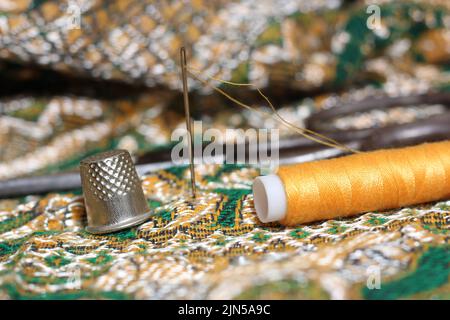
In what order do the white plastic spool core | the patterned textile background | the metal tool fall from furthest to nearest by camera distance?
the metal tool < the white plastic spool core < the patterned textile background

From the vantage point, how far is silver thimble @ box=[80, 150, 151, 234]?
3.64 feet

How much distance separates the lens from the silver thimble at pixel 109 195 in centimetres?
111

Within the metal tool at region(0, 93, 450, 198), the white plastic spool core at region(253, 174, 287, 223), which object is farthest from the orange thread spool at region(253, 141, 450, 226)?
the metal tool at region(0, 93, 450, 198)

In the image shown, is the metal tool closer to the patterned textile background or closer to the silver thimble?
the patterned textile background

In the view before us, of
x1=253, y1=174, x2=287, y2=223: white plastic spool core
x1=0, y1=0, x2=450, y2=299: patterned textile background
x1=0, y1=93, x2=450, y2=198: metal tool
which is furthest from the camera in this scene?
x1=0, y1=93, x2=450, y2=198: metal tool

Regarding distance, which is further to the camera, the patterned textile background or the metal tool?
the metal tool

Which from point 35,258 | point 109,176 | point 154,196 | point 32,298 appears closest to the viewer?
point 32,298

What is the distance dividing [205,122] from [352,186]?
2.80ft

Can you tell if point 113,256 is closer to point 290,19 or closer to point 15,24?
point 15,24

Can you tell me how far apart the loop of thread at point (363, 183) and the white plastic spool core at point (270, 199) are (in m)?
0.01

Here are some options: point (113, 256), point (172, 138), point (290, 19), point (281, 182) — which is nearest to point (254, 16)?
point (290, 19)

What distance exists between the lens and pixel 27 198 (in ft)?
4.59

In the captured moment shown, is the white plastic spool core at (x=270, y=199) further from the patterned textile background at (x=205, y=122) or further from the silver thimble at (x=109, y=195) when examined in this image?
the silver thimble at (x=109, y=195)

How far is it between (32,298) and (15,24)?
3.63 ft
